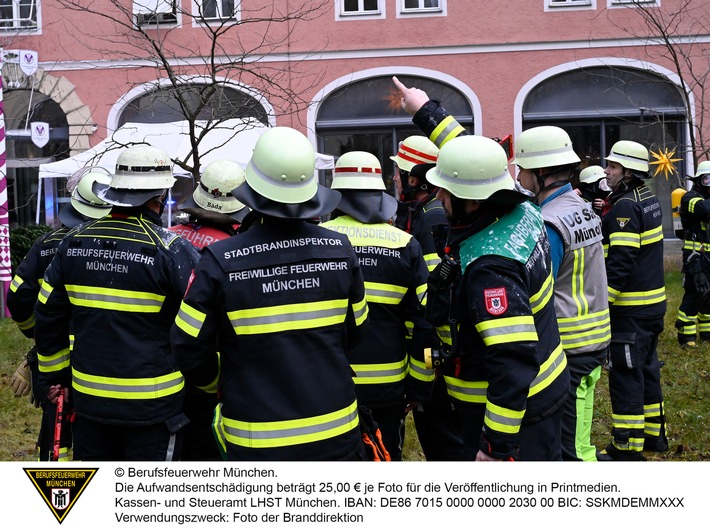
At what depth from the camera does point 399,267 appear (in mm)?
4078

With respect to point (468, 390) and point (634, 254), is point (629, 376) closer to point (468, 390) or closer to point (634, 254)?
point (634, 254)

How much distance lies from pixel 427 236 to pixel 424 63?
44.1 feet

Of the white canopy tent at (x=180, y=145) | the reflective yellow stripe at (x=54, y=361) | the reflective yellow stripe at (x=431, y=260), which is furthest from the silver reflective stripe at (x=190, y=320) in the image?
the white canopy tent at (x=180, y=145)

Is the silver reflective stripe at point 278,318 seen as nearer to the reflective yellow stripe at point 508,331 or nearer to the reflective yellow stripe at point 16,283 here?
the reflective yellow stripe at point 508,331

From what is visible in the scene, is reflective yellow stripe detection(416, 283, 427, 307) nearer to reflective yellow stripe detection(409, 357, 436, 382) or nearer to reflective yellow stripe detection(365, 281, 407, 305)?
reflective yellow stripe detection(365, 281, 407, 305)

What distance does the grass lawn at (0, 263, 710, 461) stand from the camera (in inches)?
243

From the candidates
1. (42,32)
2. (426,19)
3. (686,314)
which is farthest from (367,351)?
(42,32)

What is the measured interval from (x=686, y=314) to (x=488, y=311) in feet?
24.2

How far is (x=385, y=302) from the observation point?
4.12 m

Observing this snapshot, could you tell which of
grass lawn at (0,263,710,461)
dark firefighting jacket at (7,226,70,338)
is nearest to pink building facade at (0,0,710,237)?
grass lawn at (0,263,710,461)

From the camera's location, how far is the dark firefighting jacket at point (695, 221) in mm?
9511

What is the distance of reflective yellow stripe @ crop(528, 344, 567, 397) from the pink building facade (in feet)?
45.9
